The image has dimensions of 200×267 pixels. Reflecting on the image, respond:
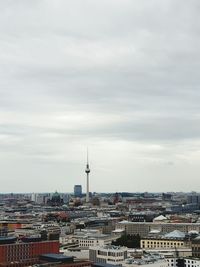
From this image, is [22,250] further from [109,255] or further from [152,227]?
[152,227]

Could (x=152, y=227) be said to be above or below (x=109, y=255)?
above

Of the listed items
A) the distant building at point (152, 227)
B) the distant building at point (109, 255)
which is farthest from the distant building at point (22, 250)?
the distant building at point (152, 227)

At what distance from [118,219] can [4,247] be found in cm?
8420

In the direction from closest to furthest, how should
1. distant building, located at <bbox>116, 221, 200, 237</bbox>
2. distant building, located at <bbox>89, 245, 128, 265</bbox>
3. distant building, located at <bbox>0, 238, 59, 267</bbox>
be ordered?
distant building, located at <bbox>89, 245, 128, 265</bbox>, distant building, located at <bbox>0, 238, 59, 267</bbox>, distant building, located at <bbox>116, 221, 200, 237</bbox>

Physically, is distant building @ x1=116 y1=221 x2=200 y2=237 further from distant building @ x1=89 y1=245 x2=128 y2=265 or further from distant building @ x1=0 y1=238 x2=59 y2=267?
distant building @ x1=0 y1=238 x2=59 y2=267

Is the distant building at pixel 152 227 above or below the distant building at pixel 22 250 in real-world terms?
above

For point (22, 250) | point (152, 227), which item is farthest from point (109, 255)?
point (152, 227)

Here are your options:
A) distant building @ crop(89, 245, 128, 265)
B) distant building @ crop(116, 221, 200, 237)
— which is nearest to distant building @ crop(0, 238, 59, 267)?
distant building @ crop(89, 245, 128, 265)

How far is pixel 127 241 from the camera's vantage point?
349 ft

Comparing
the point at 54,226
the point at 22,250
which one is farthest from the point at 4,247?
the point at 54,226

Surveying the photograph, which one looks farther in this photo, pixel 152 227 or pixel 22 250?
pixel 152 227

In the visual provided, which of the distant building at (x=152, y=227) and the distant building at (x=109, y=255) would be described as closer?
the distant building at (x=109, y=255)

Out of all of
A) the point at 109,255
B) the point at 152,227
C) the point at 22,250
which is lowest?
the point at 109,255

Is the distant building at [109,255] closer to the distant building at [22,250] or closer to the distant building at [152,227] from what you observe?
the distant building at [22,250]
